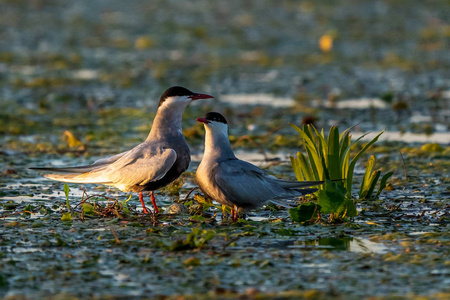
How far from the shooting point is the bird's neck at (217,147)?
6.18 m

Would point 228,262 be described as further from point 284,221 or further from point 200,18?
point 200,18

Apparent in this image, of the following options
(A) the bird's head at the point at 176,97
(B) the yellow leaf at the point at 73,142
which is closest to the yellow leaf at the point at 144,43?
(B) the yellow leaf at the point at 73,142

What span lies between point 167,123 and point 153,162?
0.47m

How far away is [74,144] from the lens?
30.3ft

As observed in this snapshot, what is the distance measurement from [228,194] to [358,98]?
7081 millimetres

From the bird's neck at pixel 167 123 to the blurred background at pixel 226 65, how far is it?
3.03m

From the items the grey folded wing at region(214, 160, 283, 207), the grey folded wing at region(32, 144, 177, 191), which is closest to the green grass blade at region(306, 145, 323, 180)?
the grey folded wing at region(214, 160, 283, 207)

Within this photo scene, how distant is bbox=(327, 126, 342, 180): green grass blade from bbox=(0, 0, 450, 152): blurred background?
2.88 m

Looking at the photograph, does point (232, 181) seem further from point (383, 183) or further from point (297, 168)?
point (383, 183)

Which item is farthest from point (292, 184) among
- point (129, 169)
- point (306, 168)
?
point (129, 169)

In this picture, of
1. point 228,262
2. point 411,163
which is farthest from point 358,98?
point 228,262

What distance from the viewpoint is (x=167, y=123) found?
6.65 metres

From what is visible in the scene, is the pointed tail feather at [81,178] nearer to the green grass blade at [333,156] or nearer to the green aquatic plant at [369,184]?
the green grass blade at [333,156]

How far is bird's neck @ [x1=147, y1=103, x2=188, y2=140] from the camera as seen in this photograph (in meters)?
6.62
